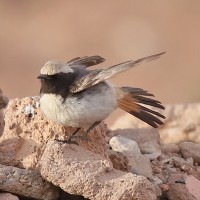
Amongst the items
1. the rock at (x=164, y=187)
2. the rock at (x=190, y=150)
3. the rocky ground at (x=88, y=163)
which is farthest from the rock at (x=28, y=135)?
the rock at (x=190, y=150)

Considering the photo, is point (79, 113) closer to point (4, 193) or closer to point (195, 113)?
point (4, 193)

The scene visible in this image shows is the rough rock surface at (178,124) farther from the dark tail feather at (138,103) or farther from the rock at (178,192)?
the rock at (178,192)

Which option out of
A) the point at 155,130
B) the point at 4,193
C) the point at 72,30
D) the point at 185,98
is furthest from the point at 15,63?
the point at 4,193

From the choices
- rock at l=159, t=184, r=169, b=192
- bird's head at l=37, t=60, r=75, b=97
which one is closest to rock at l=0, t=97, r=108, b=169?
bird's head at l=37, t=60, r=75, b=97

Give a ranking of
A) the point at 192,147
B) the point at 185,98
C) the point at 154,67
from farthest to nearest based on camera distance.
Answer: the point at 154,67
the point at 185,98
the point at 192,147

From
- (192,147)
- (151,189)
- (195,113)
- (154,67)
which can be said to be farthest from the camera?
(154,67)

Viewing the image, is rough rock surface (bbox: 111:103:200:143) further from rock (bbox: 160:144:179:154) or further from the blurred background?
the blurred background

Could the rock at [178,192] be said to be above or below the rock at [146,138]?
below
